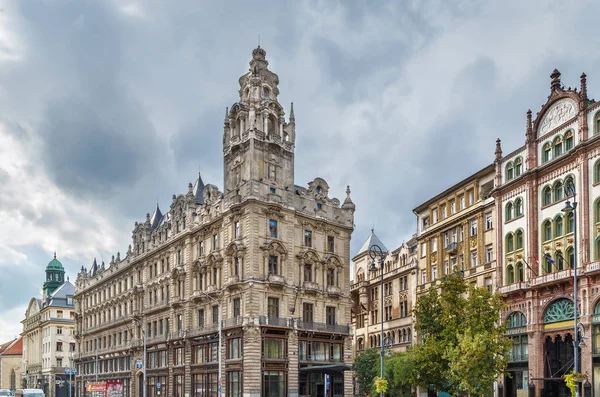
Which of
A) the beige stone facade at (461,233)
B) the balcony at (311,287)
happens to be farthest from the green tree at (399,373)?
the balcony at (311,287)

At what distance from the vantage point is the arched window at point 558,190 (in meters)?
55.3

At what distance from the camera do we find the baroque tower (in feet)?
230

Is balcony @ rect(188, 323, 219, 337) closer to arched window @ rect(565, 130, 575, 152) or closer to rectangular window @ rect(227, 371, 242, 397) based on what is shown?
rectangular window @ rect(227, 371, 242, 397)

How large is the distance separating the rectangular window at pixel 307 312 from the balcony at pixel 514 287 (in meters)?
19.3

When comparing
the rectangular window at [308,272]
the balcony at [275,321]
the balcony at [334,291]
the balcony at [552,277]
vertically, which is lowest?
the balcony at [275,321]

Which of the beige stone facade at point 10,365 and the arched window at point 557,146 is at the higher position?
the arched window at point 557,146

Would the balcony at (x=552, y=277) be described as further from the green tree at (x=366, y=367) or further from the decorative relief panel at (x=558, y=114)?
the green tree at (x=366, y=367)

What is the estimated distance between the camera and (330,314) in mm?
73500

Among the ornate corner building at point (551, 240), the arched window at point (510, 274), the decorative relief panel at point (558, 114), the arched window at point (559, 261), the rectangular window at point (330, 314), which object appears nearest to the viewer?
the ornate corner building at point (551, 240)

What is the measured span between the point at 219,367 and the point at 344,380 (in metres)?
13.6

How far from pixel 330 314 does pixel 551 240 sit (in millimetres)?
25784

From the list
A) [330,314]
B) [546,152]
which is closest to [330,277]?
[330,314]

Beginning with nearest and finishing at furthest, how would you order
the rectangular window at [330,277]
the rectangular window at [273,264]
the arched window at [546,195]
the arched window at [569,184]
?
→ 1. the arched window at [569,184]
2. the arched window at [546,195]
3. the rectangular window at [273,264]
4. the rectangular window at [330,277]

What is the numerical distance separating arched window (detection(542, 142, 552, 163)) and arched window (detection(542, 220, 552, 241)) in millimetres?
5142
